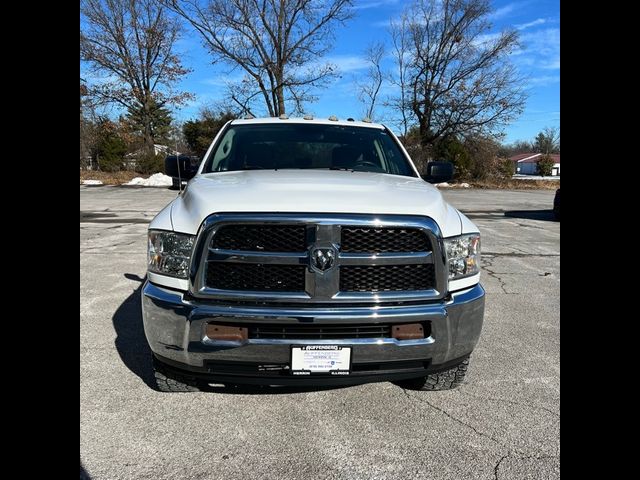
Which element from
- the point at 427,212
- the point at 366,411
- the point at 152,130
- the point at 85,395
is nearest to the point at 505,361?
the point at 366,411

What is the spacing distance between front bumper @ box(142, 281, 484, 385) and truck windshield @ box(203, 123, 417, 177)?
5.63ft

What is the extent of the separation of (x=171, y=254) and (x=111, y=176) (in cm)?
3343

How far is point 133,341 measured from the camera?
3869 mm

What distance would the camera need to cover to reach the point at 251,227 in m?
2.40

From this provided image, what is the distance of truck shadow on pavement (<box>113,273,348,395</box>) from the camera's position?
9.80ft

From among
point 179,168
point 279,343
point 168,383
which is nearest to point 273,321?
point 279,343

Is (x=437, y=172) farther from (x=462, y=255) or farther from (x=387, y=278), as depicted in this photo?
(x=387, y=278)

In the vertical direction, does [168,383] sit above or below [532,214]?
below

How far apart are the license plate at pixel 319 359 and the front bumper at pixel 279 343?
3 cm

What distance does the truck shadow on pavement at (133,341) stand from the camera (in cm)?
332

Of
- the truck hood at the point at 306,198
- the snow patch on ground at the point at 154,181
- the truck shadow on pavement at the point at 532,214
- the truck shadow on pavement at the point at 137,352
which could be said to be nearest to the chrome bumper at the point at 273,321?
the truck hood at the point at 306,198

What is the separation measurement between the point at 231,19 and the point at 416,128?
16861mm

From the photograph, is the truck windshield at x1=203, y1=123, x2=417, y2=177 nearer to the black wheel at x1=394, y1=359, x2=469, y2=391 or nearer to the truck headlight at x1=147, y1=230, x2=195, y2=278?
the truck headlight at x1=147, y1=230, x2=195, y2=278
